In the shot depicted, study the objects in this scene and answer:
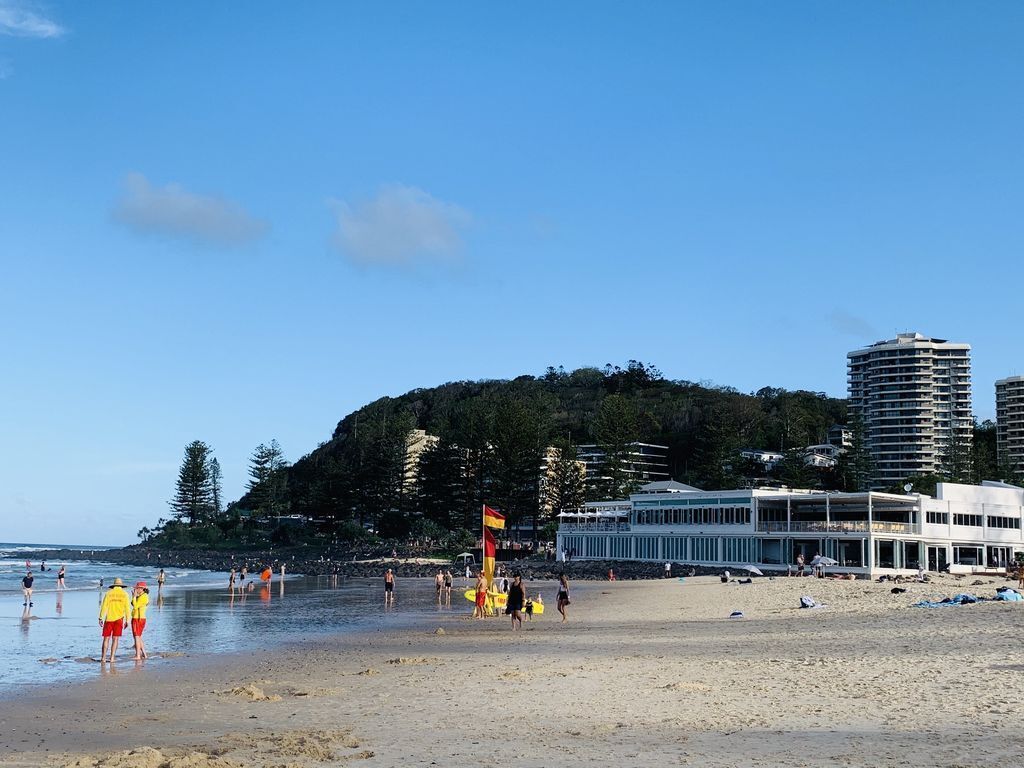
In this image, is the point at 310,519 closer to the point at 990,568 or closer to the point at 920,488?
the point at 920,488

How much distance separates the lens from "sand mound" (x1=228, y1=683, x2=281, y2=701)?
1341cm

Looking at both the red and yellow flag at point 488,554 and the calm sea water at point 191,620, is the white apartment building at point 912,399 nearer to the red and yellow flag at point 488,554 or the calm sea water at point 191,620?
the calm sea water at point 191,620

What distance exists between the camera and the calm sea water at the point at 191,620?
62.8ft

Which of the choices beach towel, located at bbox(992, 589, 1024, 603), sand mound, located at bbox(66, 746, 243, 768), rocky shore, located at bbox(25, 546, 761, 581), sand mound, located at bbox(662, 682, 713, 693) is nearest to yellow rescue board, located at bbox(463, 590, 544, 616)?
beach towel, located at bbox(992, 589, 1024, 603)

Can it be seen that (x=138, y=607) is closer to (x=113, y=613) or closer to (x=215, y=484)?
(x=113, y=613)

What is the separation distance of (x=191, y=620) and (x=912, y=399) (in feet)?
500

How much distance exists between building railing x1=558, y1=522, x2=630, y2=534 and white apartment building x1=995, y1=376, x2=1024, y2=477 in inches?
4172

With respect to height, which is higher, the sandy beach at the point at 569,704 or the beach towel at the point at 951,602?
the sandy beach at the point at 569,704

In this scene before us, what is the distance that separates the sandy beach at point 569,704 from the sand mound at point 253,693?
0.06 m

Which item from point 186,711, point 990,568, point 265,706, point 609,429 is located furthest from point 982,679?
point 609,429

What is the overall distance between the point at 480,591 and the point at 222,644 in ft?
29.0

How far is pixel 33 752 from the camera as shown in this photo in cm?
1016

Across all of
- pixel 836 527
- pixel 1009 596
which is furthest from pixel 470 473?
pixel 1009 596

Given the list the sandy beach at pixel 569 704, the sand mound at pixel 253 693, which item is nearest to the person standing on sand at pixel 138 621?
the sandy beach at pixel 569 704
